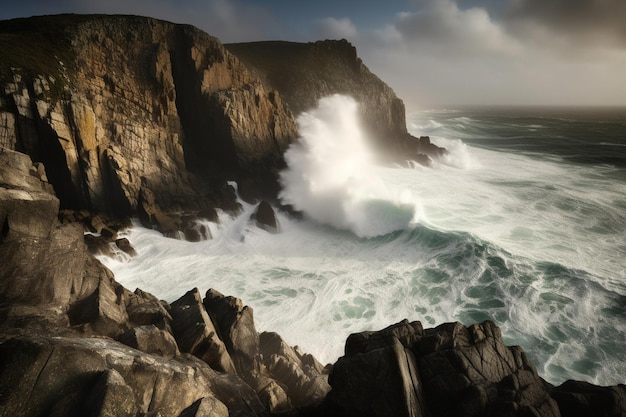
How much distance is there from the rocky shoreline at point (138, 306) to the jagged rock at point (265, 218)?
0.42 ft

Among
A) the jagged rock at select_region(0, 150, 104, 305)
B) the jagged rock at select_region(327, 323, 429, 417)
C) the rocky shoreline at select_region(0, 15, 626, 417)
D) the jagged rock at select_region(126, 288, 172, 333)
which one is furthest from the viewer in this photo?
the jagged rock at select_region(126, 288, 172, 333)

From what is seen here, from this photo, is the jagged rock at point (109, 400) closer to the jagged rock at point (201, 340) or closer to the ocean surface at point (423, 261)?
the jagged rock at point (201, 340)

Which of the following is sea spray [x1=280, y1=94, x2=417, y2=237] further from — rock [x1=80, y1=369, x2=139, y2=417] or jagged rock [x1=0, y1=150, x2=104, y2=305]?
rock [x1=80, y1=369, x2=139, y2=417]

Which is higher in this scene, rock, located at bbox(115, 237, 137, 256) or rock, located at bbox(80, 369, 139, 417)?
rock, located at bbox(80, 369, 139, 417)

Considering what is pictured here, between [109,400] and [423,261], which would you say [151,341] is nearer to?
[109,400]

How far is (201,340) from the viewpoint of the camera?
10133 mm

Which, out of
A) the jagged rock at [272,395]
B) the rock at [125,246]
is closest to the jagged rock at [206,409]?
the jagged rock at [272,395]

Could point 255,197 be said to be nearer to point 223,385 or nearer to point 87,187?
point 87,187

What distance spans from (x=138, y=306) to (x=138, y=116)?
22.8 meters

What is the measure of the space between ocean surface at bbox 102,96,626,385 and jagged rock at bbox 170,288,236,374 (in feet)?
18.4

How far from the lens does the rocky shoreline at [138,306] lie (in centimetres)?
666

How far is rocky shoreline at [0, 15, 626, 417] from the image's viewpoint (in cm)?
666

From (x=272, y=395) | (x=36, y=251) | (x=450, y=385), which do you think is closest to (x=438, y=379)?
(x=450, y=385)

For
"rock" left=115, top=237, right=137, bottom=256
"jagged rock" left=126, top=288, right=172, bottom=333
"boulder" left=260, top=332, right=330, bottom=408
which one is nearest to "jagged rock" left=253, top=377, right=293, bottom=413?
"boulder" left=260, top=332, right=330, bottom=408
